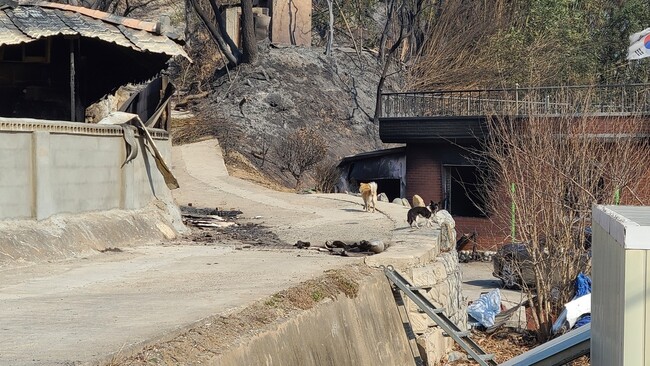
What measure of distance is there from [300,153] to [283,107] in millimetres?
5399

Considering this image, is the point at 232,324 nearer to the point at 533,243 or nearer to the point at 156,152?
the point at 156,152

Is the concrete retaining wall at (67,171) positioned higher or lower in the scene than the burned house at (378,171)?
higher

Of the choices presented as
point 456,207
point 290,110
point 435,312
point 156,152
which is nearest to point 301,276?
point 435,312

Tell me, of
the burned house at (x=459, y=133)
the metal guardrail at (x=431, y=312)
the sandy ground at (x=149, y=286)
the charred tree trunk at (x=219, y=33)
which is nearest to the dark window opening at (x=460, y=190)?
the burned house at (x=459, y=133)

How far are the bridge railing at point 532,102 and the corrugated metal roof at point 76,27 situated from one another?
10.2m

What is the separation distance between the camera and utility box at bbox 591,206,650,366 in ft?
18.4

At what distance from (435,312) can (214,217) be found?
289 inches

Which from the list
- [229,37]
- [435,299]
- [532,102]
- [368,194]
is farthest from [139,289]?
[229,37]

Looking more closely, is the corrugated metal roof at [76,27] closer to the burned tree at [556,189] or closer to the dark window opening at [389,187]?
the burned tree at [556,189]

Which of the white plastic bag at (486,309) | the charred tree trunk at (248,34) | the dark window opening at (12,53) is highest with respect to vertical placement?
the charred tree trunk at (248,34)

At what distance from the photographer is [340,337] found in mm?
9648

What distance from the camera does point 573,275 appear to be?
17.2 metres

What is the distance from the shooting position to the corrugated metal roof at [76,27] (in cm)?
1349

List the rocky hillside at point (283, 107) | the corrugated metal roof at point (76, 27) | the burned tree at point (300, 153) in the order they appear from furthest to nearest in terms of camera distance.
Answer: the rocky hillside at point (283, 107)
the burned tree at point (300, 153)
the corrugated metal roof at point (76, 27)
